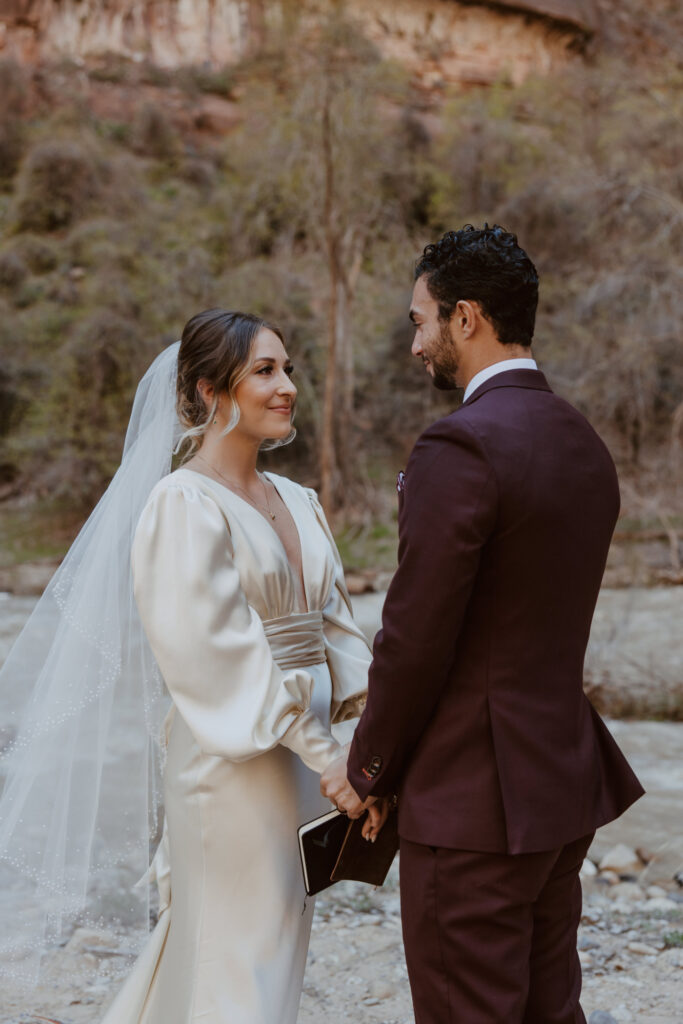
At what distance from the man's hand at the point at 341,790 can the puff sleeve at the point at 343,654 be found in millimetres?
417

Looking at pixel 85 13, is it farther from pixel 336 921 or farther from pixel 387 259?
pixel 336 921

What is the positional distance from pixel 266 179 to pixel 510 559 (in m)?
17.4

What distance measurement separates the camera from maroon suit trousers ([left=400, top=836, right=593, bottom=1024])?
65.6 inches

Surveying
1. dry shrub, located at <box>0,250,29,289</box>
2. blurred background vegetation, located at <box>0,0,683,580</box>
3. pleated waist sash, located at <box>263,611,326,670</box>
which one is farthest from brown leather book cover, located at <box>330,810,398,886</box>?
dry shrub, located at <box>0,250,29,289</box>

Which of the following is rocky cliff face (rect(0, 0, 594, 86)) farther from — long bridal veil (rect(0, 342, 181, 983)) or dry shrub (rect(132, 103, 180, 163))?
long bridal veil (rect(0, 342, 181, 983))

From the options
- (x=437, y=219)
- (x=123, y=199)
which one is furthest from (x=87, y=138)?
(x=437, y=219)

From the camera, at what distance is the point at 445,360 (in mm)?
1819

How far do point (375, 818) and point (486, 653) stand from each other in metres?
0.46

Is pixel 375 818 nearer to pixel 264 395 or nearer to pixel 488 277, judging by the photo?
pixel 264 395

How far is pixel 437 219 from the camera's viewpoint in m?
21.3

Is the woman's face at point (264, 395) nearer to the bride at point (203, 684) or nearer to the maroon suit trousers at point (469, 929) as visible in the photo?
the bride at point (203, 684)

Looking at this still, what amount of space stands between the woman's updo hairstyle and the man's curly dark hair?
56cm

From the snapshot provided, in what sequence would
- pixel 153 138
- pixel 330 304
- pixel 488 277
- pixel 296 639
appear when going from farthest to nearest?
pixel 153 138
pixel 330 304
pixel 296 639
pixel 488 277

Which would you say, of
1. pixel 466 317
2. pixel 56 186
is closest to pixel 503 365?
pixel 466 317
